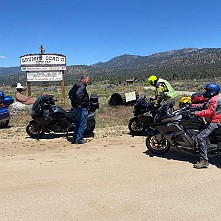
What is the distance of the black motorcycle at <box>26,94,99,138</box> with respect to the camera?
837cm

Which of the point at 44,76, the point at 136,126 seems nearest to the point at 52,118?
the point at 136,126

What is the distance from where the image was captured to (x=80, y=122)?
25.8ft

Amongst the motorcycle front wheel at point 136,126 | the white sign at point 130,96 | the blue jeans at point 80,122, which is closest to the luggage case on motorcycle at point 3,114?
the blue jeans at point 80,122

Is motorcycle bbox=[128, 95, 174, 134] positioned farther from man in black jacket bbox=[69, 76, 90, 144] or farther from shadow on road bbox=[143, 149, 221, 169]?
shadow on road bbox=[143, 149, 221, 169]

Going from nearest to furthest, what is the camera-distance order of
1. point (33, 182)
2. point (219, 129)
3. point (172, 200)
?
1. point (172, 200)
2. point (33, 182)
3. point (219, 129)

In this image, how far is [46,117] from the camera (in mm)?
8391

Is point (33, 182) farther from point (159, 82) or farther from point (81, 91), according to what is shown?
point (159, 82)

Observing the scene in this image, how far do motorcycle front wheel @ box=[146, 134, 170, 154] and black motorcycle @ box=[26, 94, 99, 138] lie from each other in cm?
236

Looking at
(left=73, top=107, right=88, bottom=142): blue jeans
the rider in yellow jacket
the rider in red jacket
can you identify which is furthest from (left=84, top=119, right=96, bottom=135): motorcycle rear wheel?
the rider in red jacket

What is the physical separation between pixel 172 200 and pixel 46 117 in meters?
5.12

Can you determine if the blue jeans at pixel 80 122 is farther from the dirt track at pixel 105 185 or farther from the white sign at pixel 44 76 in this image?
the white sign at pixel 44 76

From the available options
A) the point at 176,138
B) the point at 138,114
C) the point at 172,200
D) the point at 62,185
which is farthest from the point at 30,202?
the point at 138,114

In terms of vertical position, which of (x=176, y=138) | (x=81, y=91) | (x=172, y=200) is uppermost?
(x=81, y=91)

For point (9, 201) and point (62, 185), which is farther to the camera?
point (62, 185)
